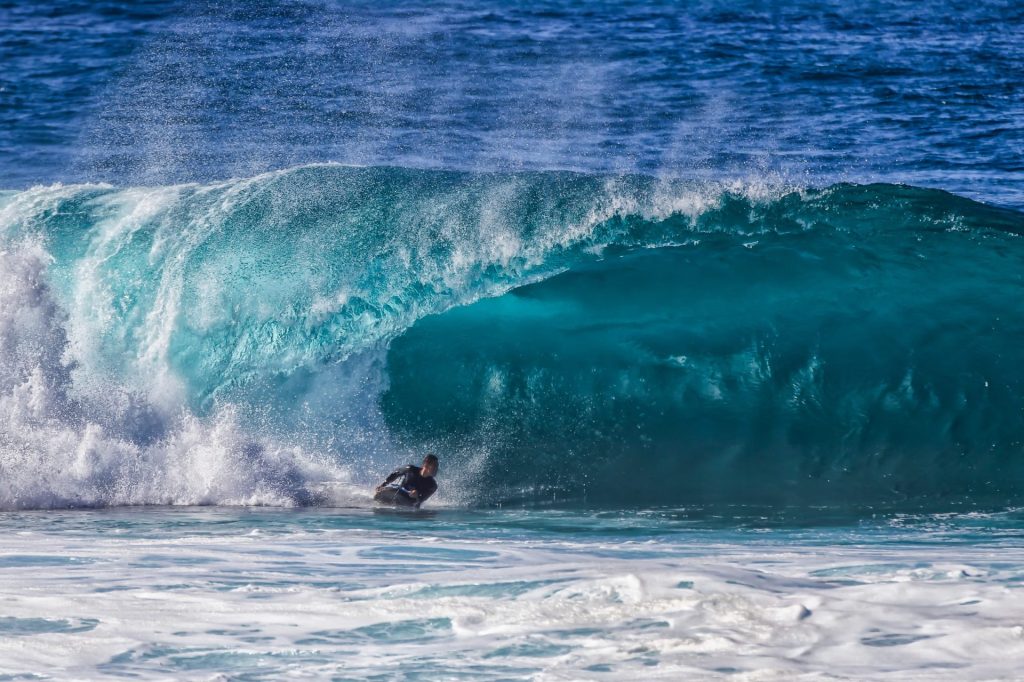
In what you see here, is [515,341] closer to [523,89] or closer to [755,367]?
[755,367]

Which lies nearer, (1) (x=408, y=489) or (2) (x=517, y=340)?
(1) (x=408, y=489)

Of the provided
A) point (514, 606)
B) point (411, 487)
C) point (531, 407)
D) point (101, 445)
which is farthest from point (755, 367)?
point (101, 445)

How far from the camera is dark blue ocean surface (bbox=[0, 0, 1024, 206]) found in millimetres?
16156

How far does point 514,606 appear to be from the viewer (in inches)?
212

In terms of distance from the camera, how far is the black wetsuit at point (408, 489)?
884 centimetres

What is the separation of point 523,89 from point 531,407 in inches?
373

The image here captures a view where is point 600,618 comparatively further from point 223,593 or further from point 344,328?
point 344,328

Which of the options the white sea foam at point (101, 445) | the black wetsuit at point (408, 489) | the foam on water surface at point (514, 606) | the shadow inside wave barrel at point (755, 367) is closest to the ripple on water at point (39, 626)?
the foam on water surface at point (514, 606)

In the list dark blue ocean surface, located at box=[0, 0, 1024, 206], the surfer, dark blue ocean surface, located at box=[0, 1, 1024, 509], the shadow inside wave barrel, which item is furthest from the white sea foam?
dark blue ocean surface, located at box=[0, 0, 1024, 206]

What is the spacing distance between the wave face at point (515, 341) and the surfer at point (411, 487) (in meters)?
0.52

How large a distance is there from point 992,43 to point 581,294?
12.6 m

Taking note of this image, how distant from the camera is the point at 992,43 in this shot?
19891 millimetres

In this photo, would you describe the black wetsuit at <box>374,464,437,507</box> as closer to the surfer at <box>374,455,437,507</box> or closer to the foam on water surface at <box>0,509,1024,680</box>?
the surfer at <box>374,455,437,507</box>

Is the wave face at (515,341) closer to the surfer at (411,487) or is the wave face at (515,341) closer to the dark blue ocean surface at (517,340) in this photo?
the dark blue ocean surface at (517,340)
